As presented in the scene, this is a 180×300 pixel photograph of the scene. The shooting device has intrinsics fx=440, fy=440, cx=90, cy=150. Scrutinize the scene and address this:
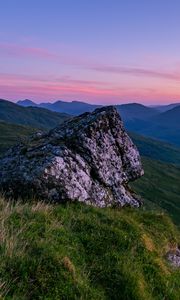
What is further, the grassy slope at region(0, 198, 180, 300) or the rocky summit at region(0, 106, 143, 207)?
the rocky summit at region(0, 106, 143, 207)

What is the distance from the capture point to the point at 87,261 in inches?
436

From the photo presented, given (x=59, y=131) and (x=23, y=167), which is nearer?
(x=23, y=167)

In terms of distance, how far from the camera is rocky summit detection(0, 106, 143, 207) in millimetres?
16266

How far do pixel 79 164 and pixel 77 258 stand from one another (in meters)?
7.31

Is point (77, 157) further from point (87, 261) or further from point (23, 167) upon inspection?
point (87, 261)

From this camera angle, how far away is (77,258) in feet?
35.6

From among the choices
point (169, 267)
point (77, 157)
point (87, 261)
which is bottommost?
point (169, 267)

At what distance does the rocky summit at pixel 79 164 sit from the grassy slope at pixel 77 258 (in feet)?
6.16

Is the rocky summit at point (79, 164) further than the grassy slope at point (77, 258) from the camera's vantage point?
Yes

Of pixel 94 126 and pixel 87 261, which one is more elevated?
pixel 94 126

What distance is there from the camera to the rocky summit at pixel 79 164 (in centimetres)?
1627

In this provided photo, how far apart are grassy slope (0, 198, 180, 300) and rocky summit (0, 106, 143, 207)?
1878 mm

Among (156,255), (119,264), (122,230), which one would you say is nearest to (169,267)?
(156,255)

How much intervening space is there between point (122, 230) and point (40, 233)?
3.21m
